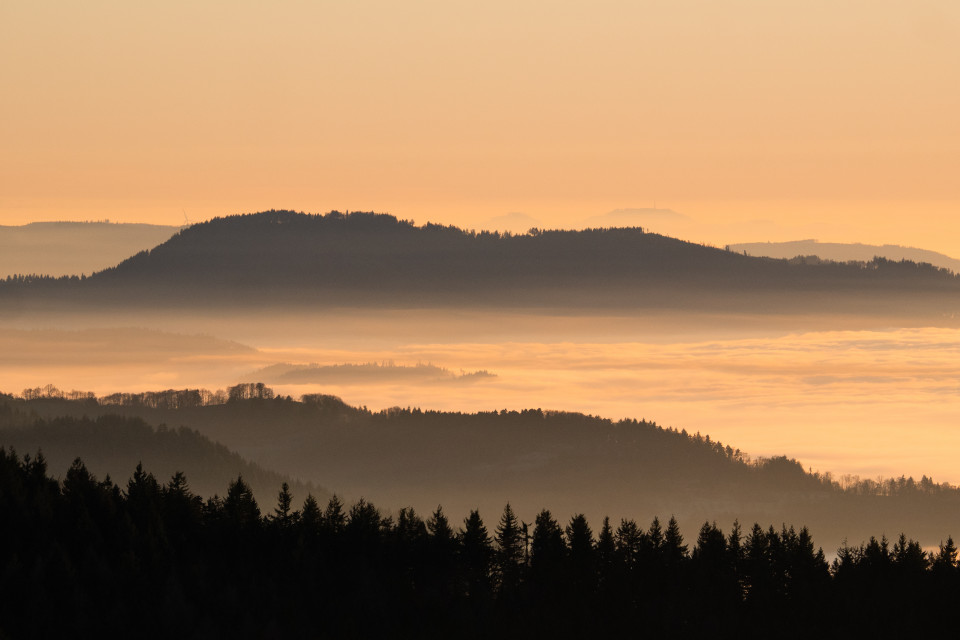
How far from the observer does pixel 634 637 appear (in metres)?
180

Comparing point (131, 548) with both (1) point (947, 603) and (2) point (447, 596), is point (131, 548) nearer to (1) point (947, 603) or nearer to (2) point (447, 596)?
(2) point (447, 596)

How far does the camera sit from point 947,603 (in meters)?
196

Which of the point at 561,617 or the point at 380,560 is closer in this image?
the point at 561,617

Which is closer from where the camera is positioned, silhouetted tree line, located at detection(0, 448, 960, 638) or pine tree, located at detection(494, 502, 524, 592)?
silhouetted tree line, located at detection(0, 448, 960, 638)

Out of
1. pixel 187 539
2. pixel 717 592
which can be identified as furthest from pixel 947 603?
pixel 187 539

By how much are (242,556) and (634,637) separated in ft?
160

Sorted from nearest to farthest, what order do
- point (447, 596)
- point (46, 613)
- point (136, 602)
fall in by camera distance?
point (46, 613) → point (136, 602) → point (447, 596)

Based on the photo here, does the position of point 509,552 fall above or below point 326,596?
above

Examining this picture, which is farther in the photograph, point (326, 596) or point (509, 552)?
point (509, 552)

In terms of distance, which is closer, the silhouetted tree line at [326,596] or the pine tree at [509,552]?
the silhouetted tree line at [326,596]

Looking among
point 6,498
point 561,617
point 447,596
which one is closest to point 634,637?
point 561,617

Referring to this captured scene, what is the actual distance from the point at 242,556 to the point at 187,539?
734 cm

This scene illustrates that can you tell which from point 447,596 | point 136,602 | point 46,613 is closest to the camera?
point 46,613

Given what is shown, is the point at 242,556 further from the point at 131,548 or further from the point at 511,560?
the point at 511,560
